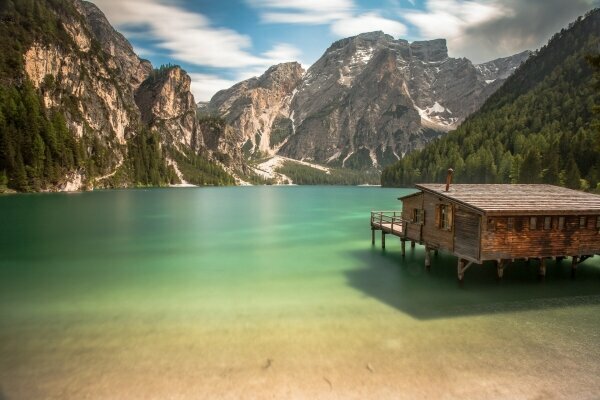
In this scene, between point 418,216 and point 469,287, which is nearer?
point 469,287

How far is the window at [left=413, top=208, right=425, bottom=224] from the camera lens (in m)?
32.3

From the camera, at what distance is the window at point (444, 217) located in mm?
28578

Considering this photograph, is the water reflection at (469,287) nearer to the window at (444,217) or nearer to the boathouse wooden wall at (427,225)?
the boathouse wooden wall at (427,225)

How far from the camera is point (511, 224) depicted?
25719 mm

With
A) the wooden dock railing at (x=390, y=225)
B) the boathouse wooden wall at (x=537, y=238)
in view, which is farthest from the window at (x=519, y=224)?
the wooden dock railing at (x=390, y=225)

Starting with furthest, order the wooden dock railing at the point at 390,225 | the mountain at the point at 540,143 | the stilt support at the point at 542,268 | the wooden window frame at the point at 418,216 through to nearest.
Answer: the mountain at the point at 540,143, the wooden dock railing at the point at 390,225, the wooden window frame at the point at 418,216, the stilt support at the point at 542,268

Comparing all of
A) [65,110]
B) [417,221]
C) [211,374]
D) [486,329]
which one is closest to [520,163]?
[417,221]

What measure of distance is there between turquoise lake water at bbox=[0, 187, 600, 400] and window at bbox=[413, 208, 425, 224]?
158 inches

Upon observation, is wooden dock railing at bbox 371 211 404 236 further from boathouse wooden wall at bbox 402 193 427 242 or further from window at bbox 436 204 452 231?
window at bbox 436 204 452 231

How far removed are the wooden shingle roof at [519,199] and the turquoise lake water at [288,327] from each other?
5.17 metres

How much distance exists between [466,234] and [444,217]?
3098 millimetres

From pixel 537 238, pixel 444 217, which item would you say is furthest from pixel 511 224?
pixel 444 217

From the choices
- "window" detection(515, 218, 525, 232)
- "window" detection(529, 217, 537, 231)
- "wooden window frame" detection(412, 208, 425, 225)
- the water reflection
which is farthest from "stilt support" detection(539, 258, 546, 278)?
"wooden window frame" detection(412, 208, 425, 225)

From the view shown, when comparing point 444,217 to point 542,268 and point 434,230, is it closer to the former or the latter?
point 434,230
